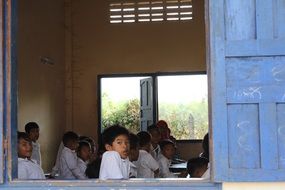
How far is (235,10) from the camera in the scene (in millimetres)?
2580

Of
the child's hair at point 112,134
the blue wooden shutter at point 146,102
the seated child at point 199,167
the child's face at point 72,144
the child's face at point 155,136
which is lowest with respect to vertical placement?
the seated child at point 199,167

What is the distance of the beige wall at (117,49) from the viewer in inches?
325

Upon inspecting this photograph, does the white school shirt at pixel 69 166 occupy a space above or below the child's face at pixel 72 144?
below

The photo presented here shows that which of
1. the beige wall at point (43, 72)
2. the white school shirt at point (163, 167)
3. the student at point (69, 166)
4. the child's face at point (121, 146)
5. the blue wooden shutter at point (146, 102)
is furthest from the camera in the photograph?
the blue wooden shutter at point (146, 102)

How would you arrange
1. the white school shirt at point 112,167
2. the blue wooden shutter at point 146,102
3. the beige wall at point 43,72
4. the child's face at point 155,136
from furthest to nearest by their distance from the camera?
the blue wooden shutter at point 146,102, the beige wall at point 43,72, the child's face at point 155,136, the white school shirt at point 112,167

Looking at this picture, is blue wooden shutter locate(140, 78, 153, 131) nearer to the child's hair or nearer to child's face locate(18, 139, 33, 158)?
child's face locate(18, 139, 33, 158)

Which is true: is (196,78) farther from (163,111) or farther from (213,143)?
(213,143)

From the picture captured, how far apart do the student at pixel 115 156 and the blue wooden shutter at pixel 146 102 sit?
4.88m

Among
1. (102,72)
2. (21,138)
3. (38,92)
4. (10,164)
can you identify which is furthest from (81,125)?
(10,164)

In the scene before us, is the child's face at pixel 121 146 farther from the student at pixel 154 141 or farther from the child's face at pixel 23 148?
the student at pixel 154 141

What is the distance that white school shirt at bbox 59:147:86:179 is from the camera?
16.7ft

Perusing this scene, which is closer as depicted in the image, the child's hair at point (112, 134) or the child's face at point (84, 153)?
the child's hair at point (112, 134)

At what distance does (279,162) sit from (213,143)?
331mm

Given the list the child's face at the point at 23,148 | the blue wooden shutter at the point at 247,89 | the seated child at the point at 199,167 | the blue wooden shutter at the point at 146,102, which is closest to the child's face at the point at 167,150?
the seated child at the point at 199,167
